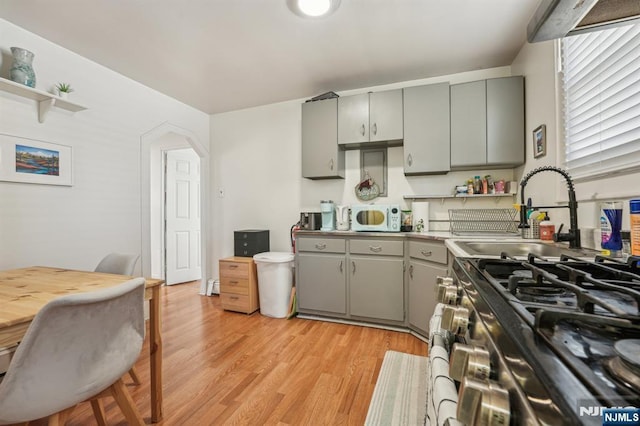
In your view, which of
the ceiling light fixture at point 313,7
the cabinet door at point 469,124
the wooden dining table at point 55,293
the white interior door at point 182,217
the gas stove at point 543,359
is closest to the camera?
the gas stove at point 543,359

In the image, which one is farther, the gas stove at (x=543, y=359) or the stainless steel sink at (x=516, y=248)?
the stainless steel sink at (x=516, y=248)

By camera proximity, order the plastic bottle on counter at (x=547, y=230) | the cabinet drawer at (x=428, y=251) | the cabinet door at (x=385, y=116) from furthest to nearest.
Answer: the cabinet door at (x=385, y=116) → the cabinet drawer at (x=428, y=251) → the plastic bottle on counter at (x=547, y=230)

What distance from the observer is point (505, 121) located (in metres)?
2.34

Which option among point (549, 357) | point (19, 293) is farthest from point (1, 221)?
point (549, 357)

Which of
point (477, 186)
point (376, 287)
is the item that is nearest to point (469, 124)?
point (477, 186)

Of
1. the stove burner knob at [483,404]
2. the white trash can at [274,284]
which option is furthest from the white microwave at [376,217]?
the stove burner knob at [483,404]

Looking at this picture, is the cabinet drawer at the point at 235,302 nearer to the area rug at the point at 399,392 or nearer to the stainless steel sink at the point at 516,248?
the area rug at the point at 399,392

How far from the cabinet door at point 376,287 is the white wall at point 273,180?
759mm

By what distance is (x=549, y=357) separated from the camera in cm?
31

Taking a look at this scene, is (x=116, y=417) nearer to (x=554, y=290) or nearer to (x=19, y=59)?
(x=554, y=290)

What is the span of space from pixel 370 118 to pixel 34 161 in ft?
9.25

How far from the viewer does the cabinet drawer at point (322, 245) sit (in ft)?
8.80

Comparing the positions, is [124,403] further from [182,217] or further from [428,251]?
[182,217]

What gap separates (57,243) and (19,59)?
1.35m
